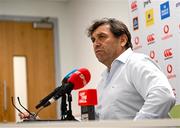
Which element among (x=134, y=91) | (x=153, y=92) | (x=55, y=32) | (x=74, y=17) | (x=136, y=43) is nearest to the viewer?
(x=153, y=92)

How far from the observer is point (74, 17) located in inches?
181

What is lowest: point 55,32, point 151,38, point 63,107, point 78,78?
point 63,107

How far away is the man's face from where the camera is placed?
1933mm

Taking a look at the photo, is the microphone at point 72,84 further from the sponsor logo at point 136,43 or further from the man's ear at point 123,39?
the sponsor logo at point 136,43

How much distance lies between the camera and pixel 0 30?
14.6 ft

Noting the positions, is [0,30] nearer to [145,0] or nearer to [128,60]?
[145,0]

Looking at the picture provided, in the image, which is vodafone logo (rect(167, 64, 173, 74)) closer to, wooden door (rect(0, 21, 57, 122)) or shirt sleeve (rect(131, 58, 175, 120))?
shirt sleeve (rect(131, 58, 175, 120))

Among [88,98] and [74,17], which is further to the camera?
[74,17]

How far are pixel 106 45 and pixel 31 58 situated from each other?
9.16ft

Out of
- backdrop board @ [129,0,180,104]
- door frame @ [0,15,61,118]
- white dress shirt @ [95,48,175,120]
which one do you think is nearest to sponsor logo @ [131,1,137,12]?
backdrop board @ [129,0,180,104]

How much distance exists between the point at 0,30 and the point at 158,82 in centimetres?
323

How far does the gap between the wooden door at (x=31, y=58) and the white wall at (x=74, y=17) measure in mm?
162

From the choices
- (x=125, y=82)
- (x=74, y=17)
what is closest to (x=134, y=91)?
(x=125, y=82)

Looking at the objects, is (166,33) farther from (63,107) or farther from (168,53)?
(63,107)
